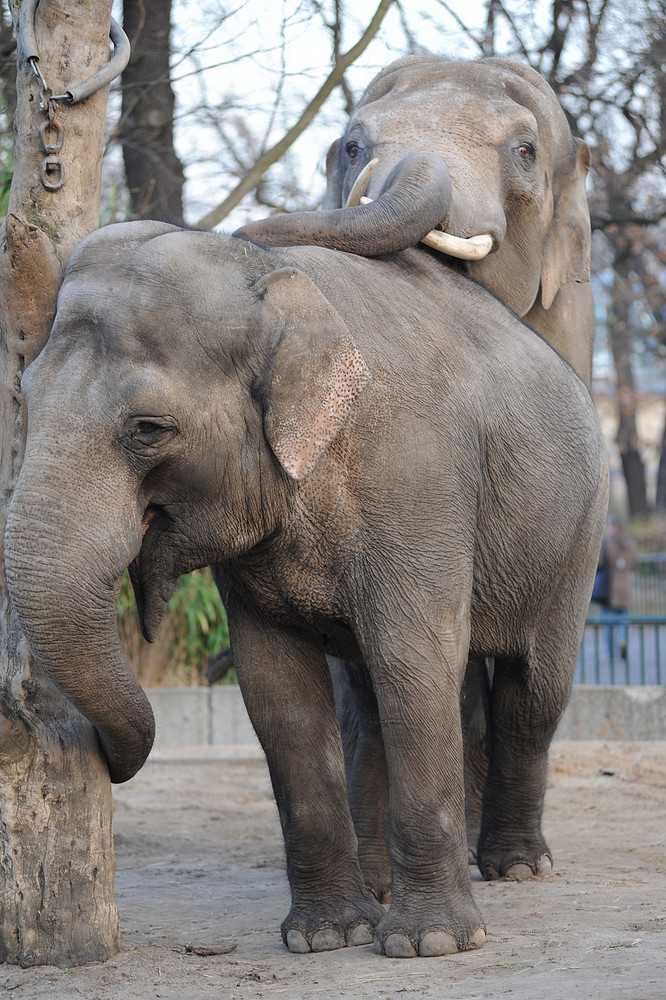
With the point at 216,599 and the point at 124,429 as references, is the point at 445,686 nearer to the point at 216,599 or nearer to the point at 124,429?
the point at 124,429

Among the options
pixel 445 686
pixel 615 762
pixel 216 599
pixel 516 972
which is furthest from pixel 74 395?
pixel 216 599

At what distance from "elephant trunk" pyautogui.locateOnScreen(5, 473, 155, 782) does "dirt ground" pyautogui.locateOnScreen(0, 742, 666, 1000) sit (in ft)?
2.84

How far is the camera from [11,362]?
4070 mm

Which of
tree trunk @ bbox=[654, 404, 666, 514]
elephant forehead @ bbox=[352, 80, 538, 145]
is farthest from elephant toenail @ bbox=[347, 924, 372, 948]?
tree trunk @ bbox=[654, 404, 666, 514]

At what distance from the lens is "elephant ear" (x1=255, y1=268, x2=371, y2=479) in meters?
3.78

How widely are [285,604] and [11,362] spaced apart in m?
1.12

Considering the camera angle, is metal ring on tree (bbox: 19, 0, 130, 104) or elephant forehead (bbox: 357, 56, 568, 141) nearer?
metal ring on tree (bbox: 19, 0, 130, 104)

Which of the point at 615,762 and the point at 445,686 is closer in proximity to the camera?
the point at 445,686

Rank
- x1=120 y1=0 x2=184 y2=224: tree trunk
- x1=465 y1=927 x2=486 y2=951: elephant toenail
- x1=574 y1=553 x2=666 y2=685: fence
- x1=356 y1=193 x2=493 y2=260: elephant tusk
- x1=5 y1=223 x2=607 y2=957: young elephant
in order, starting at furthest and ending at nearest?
x1=574 y1=553 x2=666 y2=685: fence
x1=120 y1=0 x2=184 y2=224: tree trunk
x1=356 y1=193 x2=493 y2=260: elephant tusk
x1=465 y1=927 x2=486 y2=951: elephant toenail
x1=5 y1=223 x2=607 y2=957: young elephant

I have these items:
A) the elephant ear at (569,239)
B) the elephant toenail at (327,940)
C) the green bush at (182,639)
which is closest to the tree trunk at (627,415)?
the green bush at (182,639)

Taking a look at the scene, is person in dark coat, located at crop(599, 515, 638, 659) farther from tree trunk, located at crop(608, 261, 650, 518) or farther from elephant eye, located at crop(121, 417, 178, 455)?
elephant eye, located at crop(121, 417, 178, 455)

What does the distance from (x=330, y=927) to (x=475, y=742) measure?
193 centimetres

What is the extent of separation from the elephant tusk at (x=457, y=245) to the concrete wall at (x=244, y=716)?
5.10 meters

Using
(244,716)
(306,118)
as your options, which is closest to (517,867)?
(306,118)
